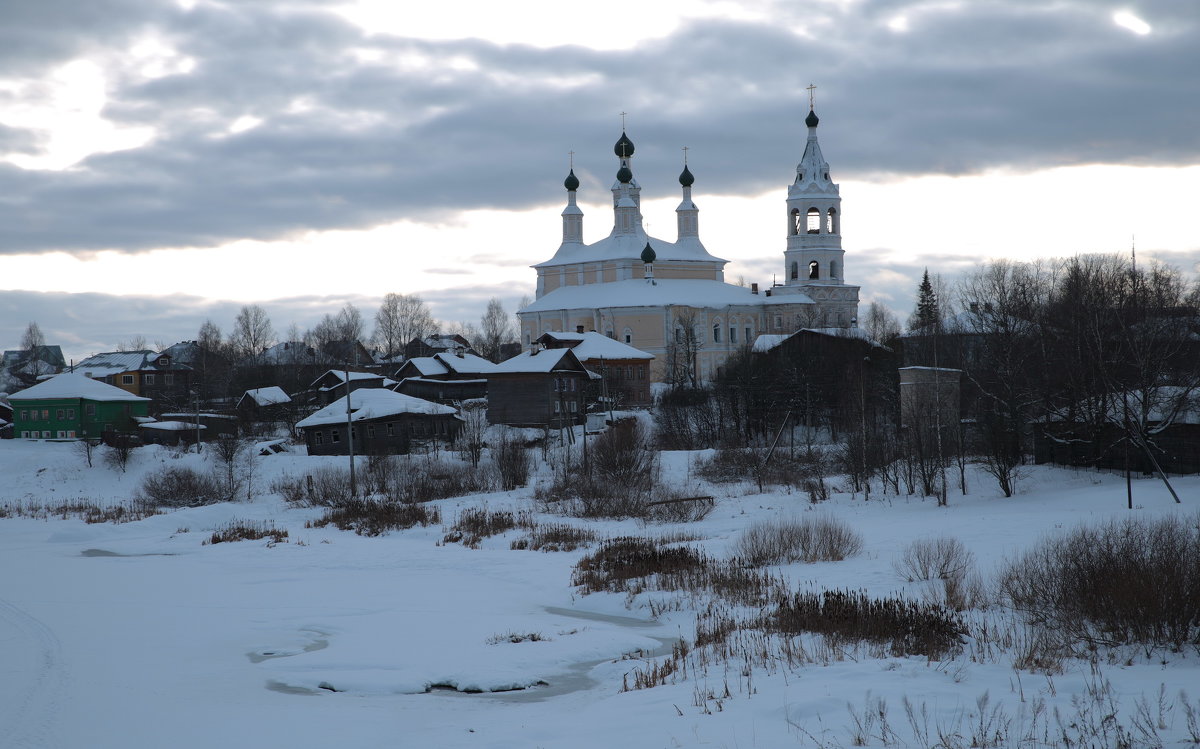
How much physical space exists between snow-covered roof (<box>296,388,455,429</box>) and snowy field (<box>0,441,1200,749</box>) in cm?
2134

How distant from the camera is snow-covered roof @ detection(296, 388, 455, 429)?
42.3 metres

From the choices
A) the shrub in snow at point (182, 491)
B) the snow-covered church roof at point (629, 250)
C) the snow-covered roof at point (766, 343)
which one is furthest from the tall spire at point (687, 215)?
the shrub in snow at point (182, 491)

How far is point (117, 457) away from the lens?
41688mm

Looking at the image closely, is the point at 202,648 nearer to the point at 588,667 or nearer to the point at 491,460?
the point at 588,667

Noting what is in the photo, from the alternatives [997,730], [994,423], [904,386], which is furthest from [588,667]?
[904,386]

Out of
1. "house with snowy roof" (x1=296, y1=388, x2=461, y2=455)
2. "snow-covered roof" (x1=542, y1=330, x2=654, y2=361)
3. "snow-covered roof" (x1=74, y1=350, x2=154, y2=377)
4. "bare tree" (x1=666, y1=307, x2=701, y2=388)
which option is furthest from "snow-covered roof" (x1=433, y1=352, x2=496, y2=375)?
"snow-covered roof" (x1=74, y1=350, x2=154, y2=377)

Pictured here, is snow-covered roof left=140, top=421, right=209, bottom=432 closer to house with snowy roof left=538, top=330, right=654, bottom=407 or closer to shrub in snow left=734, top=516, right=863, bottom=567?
house with snowy roof left=538, top=330, right=654, bottom=407

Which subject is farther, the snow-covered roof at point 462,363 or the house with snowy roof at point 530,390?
the snow-covered roof at point 462,363

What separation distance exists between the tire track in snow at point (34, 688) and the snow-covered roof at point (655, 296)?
56.1 metres

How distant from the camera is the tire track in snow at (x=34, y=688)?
7.62 metres

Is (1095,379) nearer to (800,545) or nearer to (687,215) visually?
(800,545)

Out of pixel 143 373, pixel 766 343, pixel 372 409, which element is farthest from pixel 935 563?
pixel 143 373

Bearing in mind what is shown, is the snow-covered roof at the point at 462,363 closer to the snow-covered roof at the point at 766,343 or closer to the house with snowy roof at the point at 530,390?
the house with snowy roof at the point at 530,390

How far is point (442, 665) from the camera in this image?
10273 millimetres
